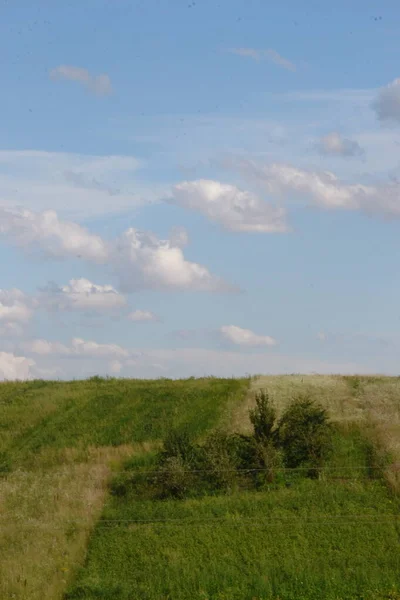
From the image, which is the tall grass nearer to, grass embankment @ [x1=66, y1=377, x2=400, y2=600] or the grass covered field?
grass embankment @ [x1=66, y1=377, x2=400, y2=600]

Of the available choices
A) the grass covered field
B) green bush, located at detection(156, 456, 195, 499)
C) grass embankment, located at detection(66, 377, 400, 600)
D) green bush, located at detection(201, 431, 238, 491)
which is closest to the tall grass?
green bush, located at detection(201, 431, 238, 491)

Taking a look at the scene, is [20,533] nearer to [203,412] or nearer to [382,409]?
[203,412]

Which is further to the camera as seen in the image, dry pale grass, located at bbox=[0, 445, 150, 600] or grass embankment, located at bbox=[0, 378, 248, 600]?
grass embankment, located at bbox=[0, 378, 248, 600]

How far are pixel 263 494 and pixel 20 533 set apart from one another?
26.6ft

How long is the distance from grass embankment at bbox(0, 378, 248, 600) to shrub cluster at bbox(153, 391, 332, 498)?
8.83 ft

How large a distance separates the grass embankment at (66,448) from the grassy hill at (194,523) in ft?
0.24

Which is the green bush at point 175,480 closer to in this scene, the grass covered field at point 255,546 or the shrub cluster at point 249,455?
the shrub cluster at point 249,455

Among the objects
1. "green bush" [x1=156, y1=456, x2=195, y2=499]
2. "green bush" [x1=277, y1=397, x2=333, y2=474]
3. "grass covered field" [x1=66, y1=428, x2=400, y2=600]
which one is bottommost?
"grass covered field" [x1=66, y1=428, x2=400, y2=600]

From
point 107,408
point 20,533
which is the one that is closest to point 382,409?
point 107,408

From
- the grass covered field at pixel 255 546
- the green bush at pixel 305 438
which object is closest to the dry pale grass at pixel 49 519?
the grass covered field at pixel 255 546

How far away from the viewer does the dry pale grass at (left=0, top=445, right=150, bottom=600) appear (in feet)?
78.8

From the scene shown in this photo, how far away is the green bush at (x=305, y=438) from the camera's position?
31.6 m

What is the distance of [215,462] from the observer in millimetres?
30141

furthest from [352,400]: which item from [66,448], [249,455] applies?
[66,448]
